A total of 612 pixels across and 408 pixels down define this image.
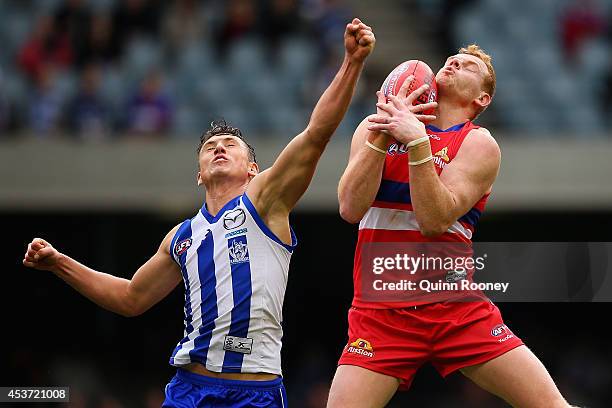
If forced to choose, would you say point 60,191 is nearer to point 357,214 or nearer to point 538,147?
point 538,147

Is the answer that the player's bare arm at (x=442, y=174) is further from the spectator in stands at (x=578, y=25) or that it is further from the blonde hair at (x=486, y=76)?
the spectator in stands at (x=578, y=25)

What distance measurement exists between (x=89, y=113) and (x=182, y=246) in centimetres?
715

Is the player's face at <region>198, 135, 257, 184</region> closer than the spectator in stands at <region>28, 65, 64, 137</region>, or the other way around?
the player's face at <region>198, 135, 257, 184</region>

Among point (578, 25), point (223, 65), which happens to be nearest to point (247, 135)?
point (223, 65)

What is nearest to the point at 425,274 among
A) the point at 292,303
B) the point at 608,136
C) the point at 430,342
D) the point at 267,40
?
the point at 430,342

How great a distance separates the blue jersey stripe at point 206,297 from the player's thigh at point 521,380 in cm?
142

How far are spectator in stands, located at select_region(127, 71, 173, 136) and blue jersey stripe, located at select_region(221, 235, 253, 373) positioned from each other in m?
7.26

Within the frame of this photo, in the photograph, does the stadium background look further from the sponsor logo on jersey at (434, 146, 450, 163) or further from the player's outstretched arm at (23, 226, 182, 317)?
the sponsor logo on jersey at (434, 146, 450, 163)

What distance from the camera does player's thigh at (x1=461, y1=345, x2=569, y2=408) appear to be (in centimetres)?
570

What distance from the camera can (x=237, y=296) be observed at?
233 inches

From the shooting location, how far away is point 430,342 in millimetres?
5836

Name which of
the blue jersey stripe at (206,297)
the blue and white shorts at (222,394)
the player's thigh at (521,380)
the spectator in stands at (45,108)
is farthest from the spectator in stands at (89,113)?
the player's thigh at (521,380)

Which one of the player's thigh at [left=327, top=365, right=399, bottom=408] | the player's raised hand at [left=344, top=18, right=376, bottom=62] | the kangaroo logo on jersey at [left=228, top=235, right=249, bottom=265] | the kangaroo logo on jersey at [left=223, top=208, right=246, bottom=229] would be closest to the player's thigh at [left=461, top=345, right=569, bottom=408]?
the player's thigh at [left=327, top=365, right=399, bottom=408]

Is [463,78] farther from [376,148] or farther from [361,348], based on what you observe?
[361,348]
